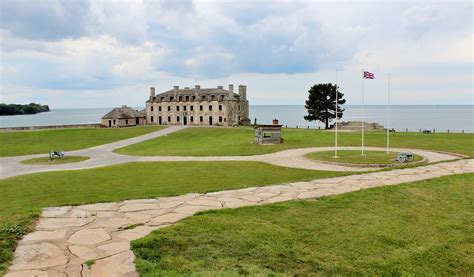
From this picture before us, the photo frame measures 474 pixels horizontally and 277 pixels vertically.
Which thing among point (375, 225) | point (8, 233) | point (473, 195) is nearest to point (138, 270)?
point (8, 233)

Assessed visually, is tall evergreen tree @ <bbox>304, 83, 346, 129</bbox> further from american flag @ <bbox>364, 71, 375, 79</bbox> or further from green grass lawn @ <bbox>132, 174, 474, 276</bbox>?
green grass lawn @ <bbox>132, 174, 474, 276</bbox>

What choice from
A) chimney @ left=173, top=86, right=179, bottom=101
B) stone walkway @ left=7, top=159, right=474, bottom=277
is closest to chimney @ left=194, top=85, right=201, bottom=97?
chimney @ left=173, top=86, right=179, bottom=101

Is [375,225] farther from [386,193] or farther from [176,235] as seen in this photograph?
[176,235]

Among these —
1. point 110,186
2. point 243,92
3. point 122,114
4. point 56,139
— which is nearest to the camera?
point 110,186

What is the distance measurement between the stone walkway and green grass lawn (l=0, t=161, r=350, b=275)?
418 millimetres

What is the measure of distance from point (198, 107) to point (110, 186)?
205 feet

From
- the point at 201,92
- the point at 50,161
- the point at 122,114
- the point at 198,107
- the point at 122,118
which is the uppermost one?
the point at 201,92

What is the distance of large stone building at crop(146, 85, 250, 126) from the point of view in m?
72.2

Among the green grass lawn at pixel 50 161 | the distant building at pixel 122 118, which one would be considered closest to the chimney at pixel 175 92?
the distant building at pixel 122 118

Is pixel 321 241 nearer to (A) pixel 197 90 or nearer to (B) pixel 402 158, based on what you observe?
(B) pixel 402 158

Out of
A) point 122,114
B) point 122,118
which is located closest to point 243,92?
point 122,114

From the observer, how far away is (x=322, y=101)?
2598 inches

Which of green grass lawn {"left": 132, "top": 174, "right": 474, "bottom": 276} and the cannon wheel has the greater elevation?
the cannon wheel

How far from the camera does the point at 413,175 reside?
12.6 meters
